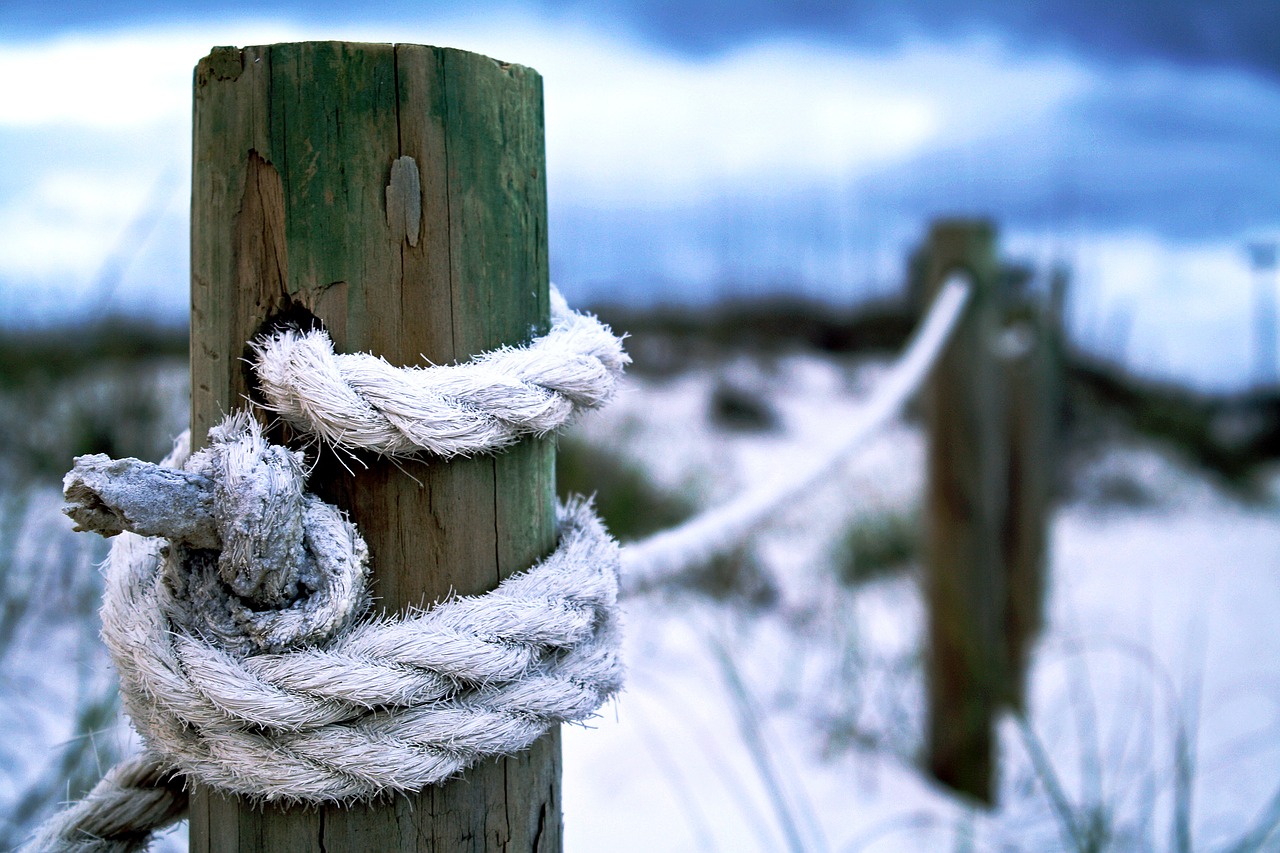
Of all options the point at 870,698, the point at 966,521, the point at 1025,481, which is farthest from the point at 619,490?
the point at 966,521

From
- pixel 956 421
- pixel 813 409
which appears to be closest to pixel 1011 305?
pixel 956 421

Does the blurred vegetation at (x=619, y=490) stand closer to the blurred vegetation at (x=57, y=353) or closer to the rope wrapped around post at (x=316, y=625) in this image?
the blurred vegetation at (x=57, y=353)

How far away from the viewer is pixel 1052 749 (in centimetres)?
279

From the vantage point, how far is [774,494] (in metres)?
1.60

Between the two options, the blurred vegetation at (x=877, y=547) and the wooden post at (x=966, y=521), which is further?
the blurred vegetation at (x=877, y=547)

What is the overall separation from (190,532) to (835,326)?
344 inches

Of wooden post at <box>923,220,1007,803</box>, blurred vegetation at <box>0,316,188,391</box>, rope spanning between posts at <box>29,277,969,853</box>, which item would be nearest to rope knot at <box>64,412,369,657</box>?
rope spanning between posts at <box>29,277,969,853</box>

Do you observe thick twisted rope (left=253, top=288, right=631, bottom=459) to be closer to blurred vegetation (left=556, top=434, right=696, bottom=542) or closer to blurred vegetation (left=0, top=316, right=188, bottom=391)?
blurred vegetation (left=556, top=434, right=696, bottom=542)

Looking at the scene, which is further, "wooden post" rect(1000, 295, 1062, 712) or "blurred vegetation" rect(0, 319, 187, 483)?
"blurred vegetation" rect(0, 319, 187, 483)

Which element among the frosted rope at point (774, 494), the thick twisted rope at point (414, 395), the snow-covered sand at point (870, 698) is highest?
the thick twisted rope at point (414, 395)

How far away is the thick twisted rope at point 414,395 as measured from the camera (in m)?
0.66

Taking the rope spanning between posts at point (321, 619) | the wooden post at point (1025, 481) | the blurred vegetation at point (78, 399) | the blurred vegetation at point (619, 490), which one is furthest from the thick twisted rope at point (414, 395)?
the blurred vegetation at point (619, 490)

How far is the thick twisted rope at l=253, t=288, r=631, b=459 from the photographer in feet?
2.15

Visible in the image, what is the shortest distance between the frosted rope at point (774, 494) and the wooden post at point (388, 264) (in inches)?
14.1
